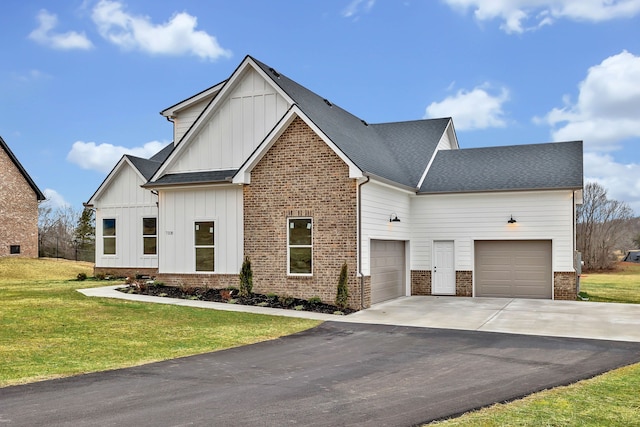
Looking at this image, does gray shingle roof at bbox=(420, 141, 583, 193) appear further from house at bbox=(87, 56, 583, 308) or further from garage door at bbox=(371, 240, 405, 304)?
garage door at bbox=(371, 240, 405, 304)

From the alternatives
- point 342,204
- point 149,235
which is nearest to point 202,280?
point 342,204

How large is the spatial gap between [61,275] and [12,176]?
8.90m

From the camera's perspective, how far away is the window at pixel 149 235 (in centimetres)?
2722

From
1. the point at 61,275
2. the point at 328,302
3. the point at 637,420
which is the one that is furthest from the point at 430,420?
the point at 61,275

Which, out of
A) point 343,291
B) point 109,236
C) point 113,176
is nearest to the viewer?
point 343,291

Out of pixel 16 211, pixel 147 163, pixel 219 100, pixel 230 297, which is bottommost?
pixel 230 297

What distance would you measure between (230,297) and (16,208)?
25.6 m

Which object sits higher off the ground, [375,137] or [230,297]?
[375,137]

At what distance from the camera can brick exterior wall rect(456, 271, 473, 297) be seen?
2242 cm

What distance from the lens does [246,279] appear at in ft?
62.4

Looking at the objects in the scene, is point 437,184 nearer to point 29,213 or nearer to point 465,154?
point 465,154

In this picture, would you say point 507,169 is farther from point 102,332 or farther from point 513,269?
point 102,332

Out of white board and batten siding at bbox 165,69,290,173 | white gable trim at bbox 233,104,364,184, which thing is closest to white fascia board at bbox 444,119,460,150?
white board and batten siding at bbox 165,69,290,173

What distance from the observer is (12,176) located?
38.0 m
